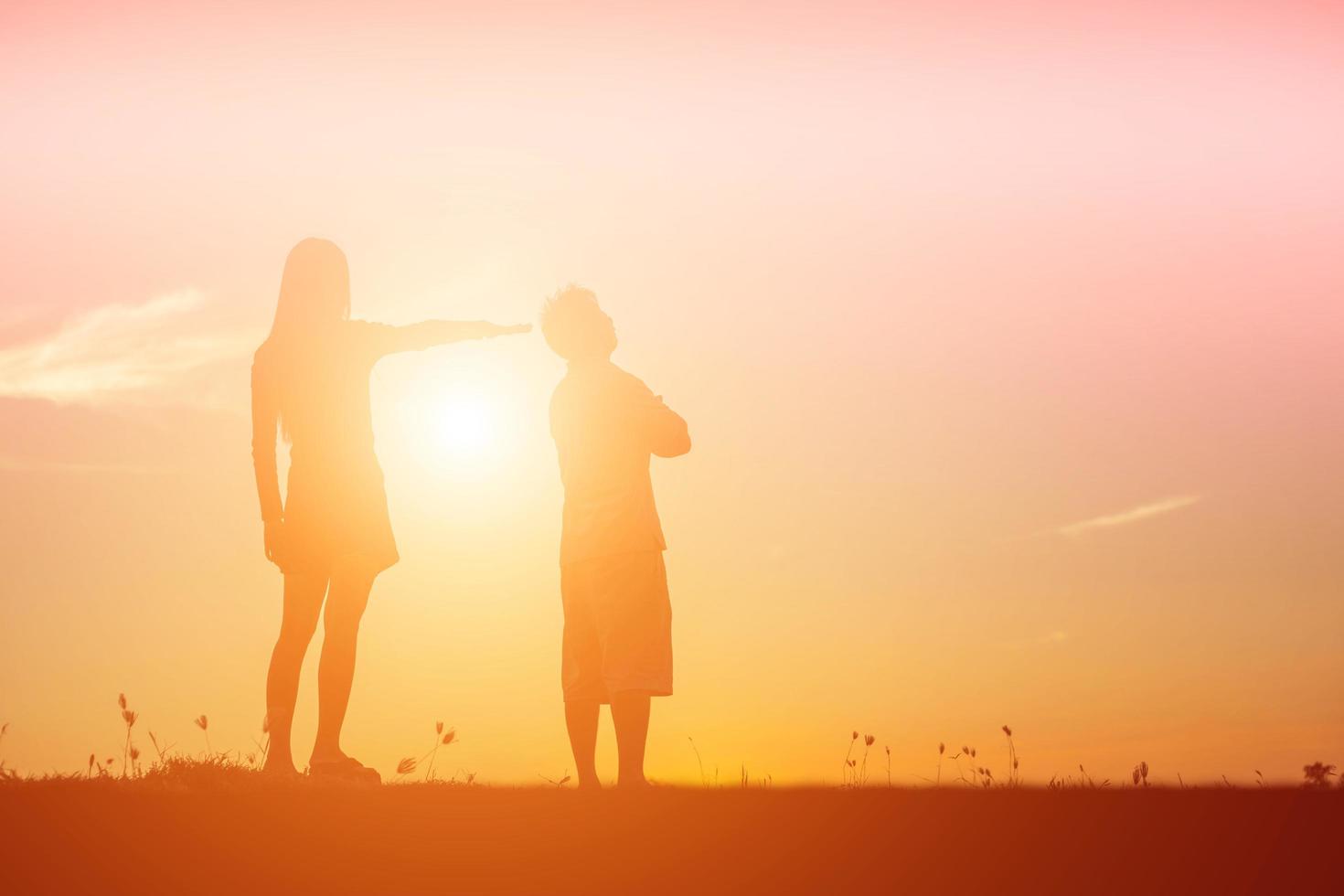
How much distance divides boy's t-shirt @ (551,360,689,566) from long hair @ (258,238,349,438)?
1.95 m

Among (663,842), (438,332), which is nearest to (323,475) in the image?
(438,332)

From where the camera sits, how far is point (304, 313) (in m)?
10.2

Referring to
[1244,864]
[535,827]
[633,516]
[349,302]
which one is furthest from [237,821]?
[1244,864]

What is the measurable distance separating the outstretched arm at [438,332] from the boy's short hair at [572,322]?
37.1 inches

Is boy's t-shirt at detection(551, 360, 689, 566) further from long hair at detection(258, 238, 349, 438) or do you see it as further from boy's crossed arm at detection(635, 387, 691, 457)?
long hair at detection(258, 238, 349, 438)

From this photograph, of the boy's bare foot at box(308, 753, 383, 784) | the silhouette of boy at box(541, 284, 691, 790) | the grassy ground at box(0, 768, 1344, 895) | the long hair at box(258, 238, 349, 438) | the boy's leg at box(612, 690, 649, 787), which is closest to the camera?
the grassy ground at box(0, 768, 1344, 895)

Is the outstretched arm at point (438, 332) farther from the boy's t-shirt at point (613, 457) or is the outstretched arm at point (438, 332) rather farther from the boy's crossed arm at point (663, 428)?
the boy's crossed arm at point (663, 428)

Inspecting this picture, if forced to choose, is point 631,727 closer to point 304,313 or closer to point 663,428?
point 663,428

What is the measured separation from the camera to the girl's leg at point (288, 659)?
9.74 metres

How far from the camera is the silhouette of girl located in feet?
32.0

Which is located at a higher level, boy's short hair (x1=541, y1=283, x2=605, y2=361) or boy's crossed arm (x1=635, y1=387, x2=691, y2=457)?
boy's short hair (x1=541, y1=283, x2=605, y2=361)

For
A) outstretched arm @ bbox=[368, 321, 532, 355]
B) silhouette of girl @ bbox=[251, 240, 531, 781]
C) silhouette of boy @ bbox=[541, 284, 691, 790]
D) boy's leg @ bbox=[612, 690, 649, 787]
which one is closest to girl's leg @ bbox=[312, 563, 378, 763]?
silhouette of girl @ bbox=[251, 240, 531, 781]

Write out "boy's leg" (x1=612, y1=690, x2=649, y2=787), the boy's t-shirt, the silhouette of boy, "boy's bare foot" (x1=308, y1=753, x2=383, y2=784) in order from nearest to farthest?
"boy's leg" (x1=612, y1=690, x2=649, y2=787) → the silhouette of boy → the boy's t-shirt → "boy's bare foot" (x1=308, y1=753, x2=383, y2=784)

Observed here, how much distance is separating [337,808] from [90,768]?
8.14 feet
